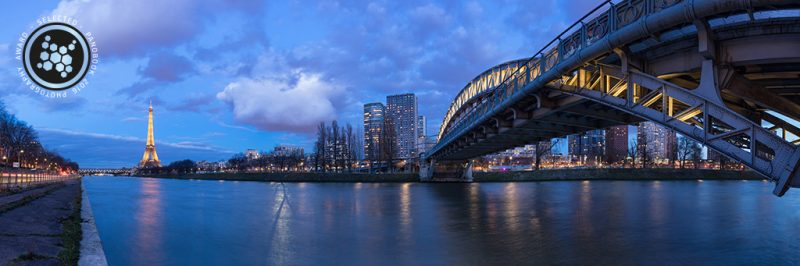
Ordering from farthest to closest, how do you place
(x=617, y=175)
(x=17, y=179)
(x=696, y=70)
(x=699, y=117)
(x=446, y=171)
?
(x=617, y=175), (x=446, y=171), (x=17, y=179), (x=699, y=117), (x=696, y=70)

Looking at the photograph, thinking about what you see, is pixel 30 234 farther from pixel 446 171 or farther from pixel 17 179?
pixel 446 171

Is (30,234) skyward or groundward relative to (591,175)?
skyward

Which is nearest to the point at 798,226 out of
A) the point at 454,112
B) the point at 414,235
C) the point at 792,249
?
the point at 792,249

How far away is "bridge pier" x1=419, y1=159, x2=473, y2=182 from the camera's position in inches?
3287

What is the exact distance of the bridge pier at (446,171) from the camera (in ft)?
274

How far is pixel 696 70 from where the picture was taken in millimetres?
15969

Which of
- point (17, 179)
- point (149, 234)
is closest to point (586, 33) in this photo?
point (149, 234)

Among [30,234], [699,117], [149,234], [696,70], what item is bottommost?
[149,234]

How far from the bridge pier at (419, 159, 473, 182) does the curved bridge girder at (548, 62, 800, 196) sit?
6220cm

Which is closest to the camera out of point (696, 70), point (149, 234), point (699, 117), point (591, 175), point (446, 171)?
point (696, 70)

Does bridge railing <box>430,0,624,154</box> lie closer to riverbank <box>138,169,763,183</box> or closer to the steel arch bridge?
the steel arch bridge

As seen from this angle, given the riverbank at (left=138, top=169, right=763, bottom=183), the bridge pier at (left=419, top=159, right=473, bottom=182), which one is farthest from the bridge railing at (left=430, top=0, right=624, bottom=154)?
the riverbank at (left=138, top=169, right=763, bottom=183)

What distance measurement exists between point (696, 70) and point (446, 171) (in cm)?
6883

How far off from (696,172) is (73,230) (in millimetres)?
99812
